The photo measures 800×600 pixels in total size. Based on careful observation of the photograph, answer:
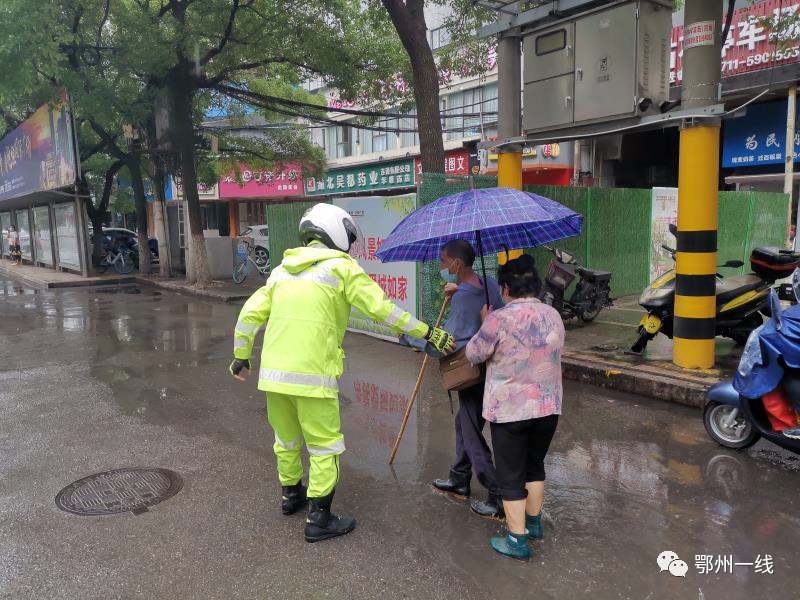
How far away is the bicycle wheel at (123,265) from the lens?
64.3ft

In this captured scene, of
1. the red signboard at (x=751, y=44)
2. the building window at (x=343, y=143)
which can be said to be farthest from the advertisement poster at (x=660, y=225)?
the building window at (x=343, y=143)

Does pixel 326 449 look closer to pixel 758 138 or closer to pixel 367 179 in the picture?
pixel 758 138

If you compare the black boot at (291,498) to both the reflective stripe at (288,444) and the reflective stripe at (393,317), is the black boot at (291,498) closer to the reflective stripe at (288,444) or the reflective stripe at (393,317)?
the reflective stripe at (288,444)

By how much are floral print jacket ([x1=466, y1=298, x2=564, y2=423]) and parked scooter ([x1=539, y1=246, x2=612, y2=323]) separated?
513 centimetres

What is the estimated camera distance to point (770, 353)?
157 inches

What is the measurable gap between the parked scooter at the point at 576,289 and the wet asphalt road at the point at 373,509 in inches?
81.0

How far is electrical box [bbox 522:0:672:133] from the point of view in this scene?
6.13 m

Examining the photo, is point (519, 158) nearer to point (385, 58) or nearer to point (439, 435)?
point (439, 435)

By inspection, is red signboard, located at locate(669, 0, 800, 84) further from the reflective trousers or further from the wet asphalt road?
the reflective trousers

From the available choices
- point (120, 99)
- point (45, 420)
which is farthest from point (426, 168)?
point (120, 99)

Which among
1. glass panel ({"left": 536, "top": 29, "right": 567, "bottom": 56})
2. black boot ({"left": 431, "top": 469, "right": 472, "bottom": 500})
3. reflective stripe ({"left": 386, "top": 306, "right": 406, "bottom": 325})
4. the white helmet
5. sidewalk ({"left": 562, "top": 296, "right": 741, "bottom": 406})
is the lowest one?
black boot ({"left": 431, "top": 469, "right": 472, "bottom": 500})

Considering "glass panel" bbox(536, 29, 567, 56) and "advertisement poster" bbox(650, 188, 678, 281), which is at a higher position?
"glass panel" bbox(536, 29, 567, 56)

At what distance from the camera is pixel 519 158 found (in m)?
7.59

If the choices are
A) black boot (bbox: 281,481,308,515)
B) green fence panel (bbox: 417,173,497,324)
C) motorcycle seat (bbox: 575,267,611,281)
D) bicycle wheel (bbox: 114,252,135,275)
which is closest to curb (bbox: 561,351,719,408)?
green fence panel (bbox: 417,173,497,324)
